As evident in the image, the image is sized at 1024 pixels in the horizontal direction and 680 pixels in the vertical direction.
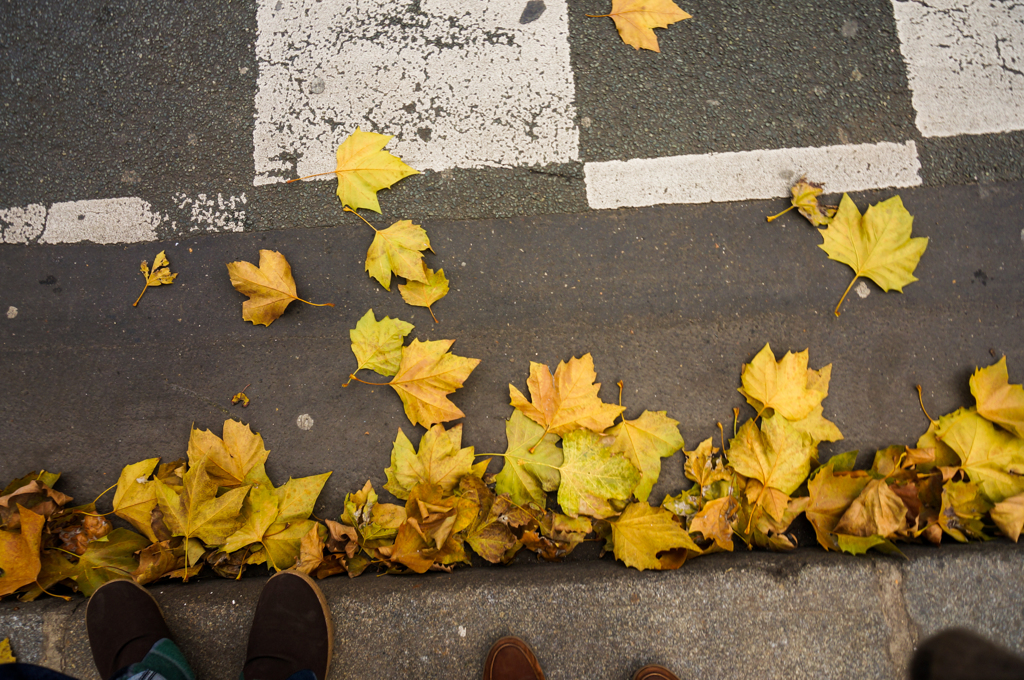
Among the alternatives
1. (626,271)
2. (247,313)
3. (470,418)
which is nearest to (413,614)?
(470,418)

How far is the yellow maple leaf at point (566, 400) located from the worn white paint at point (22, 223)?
2.08 meters

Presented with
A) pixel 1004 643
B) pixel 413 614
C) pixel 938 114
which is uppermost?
pixel 938 114

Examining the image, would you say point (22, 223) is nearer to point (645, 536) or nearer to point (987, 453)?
point (645, 536)

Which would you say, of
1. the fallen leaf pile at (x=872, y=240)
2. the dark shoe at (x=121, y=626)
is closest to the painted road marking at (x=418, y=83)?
the fallen leaf pile at (x=872, y=240)

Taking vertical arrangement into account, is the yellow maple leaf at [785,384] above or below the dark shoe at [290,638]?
above

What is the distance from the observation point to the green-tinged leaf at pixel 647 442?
6.22 ft

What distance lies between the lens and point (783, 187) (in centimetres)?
209

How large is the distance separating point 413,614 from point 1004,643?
6.60 ft

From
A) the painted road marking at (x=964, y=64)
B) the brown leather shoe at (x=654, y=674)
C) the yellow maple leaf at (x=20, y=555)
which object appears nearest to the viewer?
the brown leather shoe at (x=654, y=674)

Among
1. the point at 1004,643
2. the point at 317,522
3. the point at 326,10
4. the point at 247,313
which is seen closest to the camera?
the point at 1004,643

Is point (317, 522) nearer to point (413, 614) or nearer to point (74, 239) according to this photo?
point (413, 614)

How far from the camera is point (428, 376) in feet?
6.41

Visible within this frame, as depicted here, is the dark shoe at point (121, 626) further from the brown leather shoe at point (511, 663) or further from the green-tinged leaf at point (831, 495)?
the green-tinged leaf at point (831, 495)

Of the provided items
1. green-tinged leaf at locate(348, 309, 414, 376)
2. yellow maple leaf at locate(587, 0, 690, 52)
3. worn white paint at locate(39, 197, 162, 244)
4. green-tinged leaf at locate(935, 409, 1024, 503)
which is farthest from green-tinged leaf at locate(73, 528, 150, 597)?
green-tinged leaf at locate(935, 409, 1024, 503)
